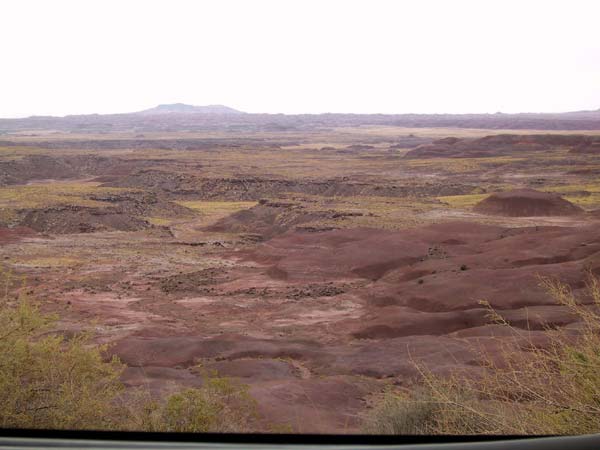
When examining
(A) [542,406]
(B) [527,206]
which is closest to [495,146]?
(B) [527,206]

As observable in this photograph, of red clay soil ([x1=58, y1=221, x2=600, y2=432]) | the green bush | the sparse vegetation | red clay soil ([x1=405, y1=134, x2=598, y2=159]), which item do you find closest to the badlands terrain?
red clay soil ([x1=58, y1=221, x2=600, y2=432])

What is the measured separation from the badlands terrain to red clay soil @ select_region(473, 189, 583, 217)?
0.43 feet

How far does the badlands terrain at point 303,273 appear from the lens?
55.4 ft

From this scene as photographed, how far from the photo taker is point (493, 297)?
78.6 feet

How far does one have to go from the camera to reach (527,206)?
163ft

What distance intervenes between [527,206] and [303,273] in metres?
25.1

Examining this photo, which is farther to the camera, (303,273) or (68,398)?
(303,273)

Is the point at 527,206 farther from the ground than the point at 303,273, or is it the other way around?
the point at 527,206

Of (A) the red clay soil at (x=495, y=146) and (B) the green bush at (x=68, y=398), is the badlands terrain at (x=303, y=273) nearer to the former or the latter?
(B) the green bush at (x=68, y=398)

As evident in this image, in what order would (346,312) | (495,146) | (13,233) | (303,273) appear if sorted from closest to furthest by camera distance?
1. (346,312)
2. (303,273)
3. (13,233)
4. (495,146)

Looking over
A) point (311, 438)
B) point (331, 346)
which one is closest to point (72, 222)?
point (331, 346)

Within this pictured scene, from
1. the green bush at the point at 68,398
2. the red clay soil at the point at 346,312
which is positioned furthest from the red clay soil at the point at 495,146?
the green bush at the point at 68,398

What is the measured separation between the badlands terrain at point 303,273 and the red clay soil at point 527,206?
0.43ft

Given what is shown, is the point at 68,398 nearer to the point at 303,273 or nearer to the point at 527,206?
the point at 303,273
